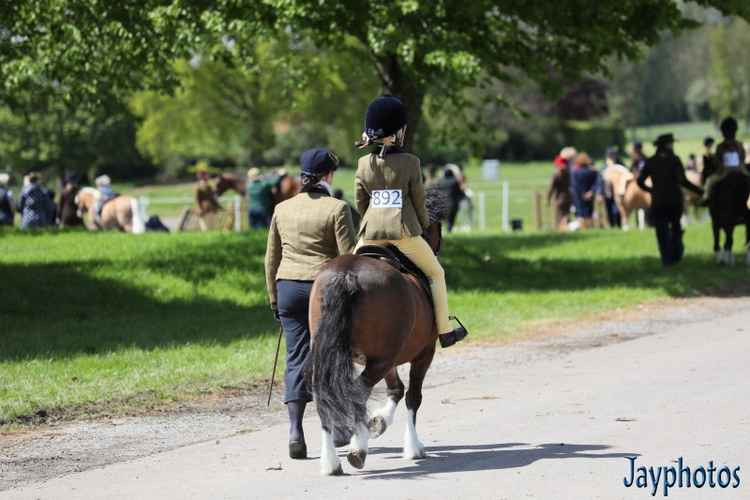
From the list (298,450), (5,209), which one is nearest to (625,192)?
(5,209)

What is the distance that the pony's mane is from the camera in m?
10.1

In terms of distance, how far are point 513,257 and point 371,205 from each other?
17.5 m

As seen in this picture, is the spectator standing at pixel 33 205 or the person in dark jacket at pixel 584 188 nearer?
the spectator standing at pixel 33 205

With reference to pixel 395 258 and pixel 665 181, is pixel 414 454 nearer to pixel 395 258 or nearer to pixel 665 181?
pixel 395 258

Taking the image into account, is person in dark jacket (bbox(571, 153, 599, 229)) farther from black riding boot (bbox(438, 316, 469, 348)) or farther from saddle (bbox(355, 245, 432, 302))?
saddle (bbox(355, 245, 432, 302))

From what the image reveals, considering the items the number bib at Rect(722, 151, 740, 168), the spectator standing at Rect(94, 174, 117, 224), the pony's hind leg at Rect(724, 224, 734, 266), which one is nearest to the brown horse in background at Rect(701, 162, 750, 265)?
the pony's hind leg at Rect(724, 224, 734, 266)

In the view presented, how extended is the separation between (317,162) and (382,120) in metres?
0.50

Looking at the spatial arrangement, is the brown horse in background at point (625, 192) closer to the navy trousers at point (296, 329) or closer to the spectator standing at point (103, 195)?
the spectator standing at point (103, 195)

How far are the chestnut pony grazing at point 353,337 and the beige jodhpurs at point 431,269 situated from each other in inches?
13.9

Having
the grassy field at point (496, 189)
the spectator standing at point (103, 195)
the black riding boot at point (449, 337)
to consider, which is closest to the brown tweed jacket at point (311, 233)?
the black riding boot at point (449, 337)

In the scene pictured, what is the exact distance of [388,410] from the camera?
9.64m

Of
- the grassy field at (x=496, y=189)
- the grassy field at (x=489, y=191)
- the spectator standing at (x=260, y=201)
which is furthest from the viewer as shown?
the grassy field at (x=489, y=191)

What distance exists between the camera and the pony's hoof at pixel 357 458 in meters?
8.80

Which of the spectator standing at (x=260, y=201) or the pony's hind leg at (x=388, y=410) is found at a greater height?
the spectator standing at (x=260, y=201)
